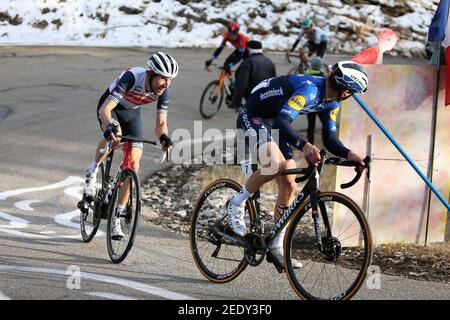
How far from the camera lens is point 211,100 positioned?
51.0ft

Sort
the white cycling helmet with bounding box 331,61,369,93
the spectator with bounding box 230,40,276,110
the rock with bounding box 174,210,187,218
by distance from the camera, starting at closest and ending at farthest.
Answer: the white cycling helmet with bounding box 331,61,369,93, the rock with bounding box 174,210,187,218, the spectator with bounding box 230,40,276,110

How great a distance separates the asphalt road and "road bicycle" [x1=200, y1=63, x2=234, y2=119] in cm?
29

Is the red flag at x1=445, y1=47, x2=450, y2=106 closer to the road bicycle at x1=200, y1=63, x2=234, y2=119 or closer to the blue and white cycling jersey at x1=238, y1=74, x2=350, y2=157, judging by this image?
the blue and white cycling jersey at x1=238, y1=74, x2=350, y2=157

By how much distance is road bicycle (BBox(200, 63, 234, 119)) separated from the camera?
15.4 meters

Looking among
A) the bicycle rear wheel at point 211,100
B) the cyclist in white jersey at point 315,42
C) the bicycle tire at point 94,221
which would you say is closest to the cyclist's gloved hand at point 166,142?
the bicycle tire at point 94,221

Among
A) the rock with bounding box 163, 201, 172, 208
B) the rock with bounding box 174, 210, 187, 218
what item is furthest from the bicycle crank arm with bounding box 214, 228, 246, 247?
the rock with bounding box 163, 201, 172, 208

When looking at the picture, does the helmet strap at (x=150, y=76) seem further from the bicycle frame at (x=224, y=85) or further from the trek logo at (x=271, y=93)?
the bicycle frame at (x=224, y=85)

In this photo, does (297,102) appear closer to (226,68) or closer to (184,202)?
(184,202)

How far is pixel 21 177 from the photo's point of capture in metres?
10.2

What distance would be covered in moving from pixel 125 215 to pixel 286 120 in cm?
190

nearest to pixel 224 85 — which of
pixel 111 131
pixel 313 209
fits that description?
pixel 111 131

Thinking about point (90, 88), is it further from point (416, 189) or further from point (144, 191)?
point (416, 189)
